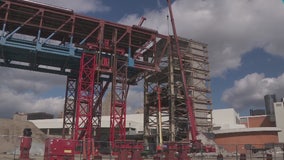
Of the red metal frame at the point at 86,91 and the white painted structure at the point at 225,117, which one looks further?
the white painted structure at the point at 225,117

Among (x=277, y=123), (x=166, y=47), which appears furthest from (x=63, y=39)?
(x=277, y=123)

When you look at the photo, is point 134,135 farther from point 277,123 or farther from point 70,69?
point 277,123

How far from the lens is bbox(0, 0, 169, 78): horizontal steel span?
4966cm

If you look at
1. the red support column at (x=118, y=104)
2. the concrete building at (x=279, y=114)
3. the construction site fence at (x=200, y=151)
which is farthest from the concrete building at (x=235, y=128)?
the red support column at (x=118, y=104)

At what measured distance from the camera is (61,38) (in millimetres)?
56875

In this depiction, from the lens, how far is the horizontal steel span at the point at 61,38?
49656mm

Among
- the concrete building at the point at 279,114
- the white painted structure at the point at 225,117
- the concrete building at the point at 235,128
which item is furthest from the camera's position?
the white painted structure at the point at 225,117

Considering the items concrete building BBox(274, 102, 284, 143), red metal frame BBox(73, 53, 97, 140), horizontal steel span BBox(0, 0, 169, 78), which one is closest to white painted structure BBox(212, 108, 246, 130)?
concrete building BBox(274, 102, 284, 143)

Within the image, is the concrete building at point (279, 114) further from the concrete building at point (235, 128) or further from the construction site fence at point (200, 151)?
the construction site fence at point (200, 151)

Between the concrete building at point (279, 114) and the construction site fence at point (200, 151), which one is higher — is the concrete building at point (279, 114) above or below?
above

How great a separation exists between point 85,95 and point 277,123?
52.5 m

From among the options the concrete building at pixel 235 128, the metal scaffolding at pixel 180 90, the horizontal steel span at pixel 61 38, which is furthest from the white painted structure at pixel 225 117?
the horizontal steel span at pixel 61 38

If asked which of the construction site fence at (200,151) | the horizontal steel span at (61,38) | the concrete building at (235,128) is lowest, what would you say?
the construction site fence at (200,151)

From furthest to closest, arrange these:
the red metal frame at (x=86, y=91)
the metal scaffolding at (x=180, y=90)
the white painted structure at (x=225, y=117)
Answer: the white painted structure at (x=225, y=117) → the metal scaffolding at (x=180, y=90) → the red metal frame at (x=86, y=91)
